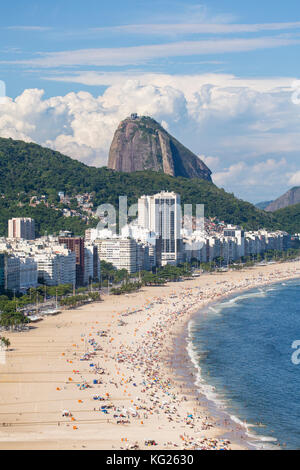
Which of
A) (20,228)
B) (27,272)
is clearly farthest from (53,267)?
(20,228)

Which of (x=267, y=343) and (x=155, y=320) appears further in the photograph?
(x=155, y=320)

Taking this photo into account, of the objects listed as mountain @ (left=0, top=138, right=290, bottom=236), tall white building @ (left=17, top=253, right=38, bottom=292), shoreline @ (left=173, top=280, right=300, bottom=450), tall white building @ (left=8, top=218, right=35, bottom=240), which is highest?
mountain @ (left=0, top=138, right=290, bottom=236)

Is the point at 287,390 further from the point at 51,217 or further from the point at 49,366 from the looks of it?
the point at 51,217

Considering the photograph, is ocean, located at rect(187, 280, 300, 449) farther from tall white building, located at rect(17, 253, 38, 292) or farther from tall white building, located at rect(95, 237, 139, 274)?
tall white building, located at rect(95, 237, 139, 274)

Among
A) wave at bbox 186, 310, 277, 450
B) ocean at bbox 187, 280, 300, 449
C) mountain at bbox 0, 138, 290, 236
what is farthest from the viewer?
mountain at bbox 0, 138, 290, 236

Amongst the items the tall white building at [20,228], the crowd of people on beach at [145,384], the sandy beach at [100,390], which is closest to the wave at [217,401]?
the sandy beach at [100,390]

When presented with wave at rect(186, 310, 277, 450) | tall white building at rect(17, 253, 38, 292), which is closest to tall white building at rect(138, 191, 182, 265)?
tall white building at rect(17, 253, 38, 292)
